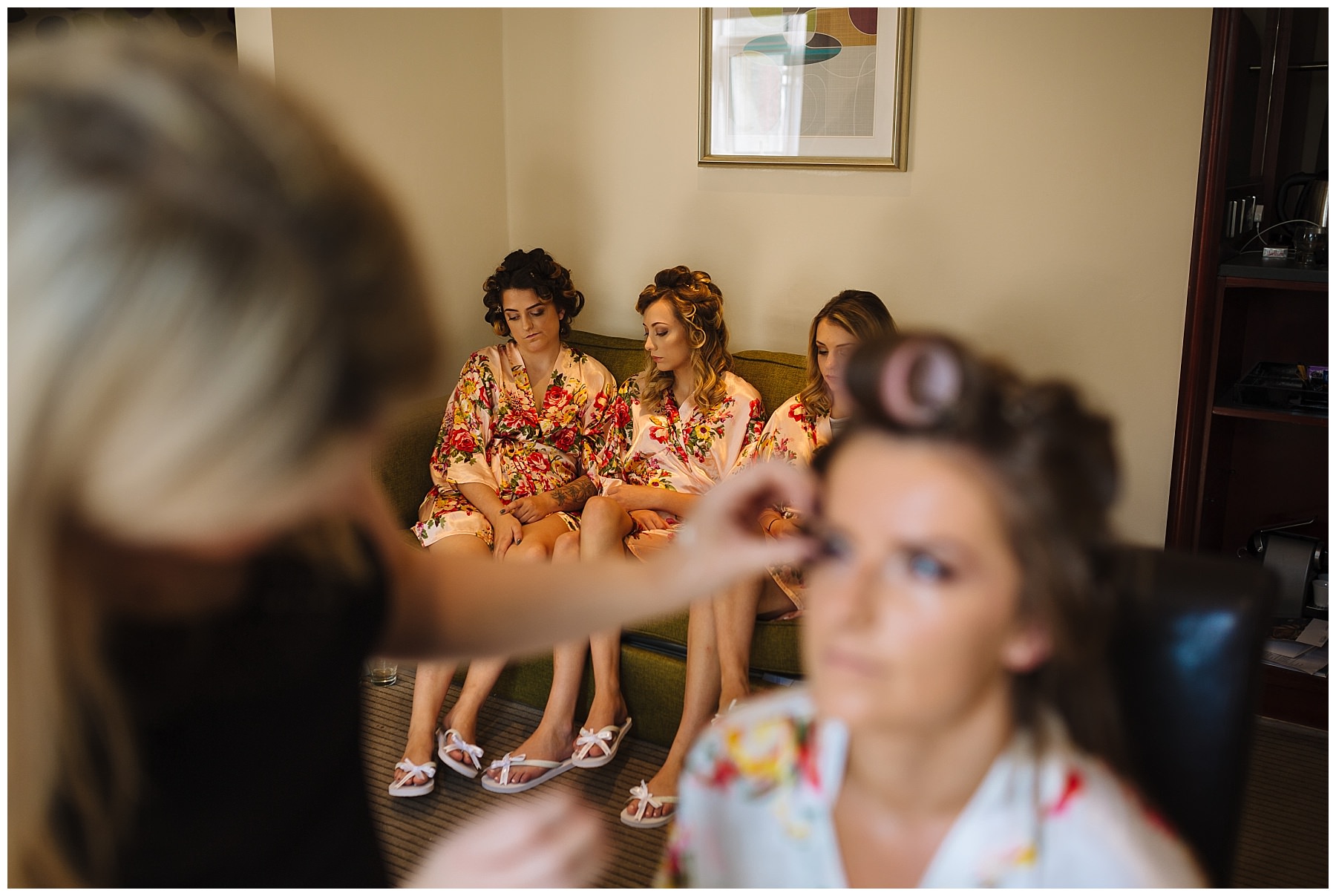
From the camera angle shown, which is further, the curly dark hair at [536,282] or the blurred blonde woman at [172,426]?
the curly dark hair at [536,282]

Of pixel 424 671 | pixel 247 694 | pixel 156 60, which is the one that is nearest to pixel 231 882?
pixel 247 694

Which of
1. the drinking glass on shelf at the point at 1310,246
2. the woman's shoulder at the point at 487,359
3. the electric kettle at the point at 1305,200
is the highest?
the electric kettle at the point at 1305,200

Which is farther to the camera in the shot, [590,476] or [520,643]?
[590,476]

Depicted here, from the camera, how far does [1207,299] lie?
91.7 inches

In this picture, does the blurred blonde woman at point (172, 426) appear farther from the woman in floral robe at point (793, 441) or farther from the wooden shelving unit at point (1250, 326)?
the wooden shelving unit at point (1250, 326)

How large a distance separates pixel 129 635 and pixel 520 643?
0.36 m

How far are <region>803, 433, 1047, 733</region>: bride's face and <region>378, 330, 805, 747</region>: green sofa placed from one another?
1368 millimetres

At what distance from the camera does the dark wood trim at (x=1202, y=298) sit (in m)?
2.21

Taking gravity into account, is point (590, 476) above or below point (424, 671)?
above

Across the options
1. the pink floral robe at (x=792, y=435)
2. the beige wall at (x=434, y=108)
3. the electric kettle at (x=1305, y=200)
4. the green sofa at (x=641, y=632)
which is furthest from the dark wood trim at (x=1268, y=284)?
the beige wall at (x=434, y=108)

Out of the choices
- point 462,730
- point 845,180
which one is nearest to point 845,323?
point 845,180

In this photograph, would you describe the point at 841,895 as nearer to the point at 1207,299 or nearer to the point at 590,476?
the point at 1207,299

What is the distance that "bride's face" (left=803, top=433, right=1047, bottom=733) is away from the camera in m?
0.84

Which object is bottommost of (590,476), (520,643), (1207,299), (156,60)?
(590,476)
